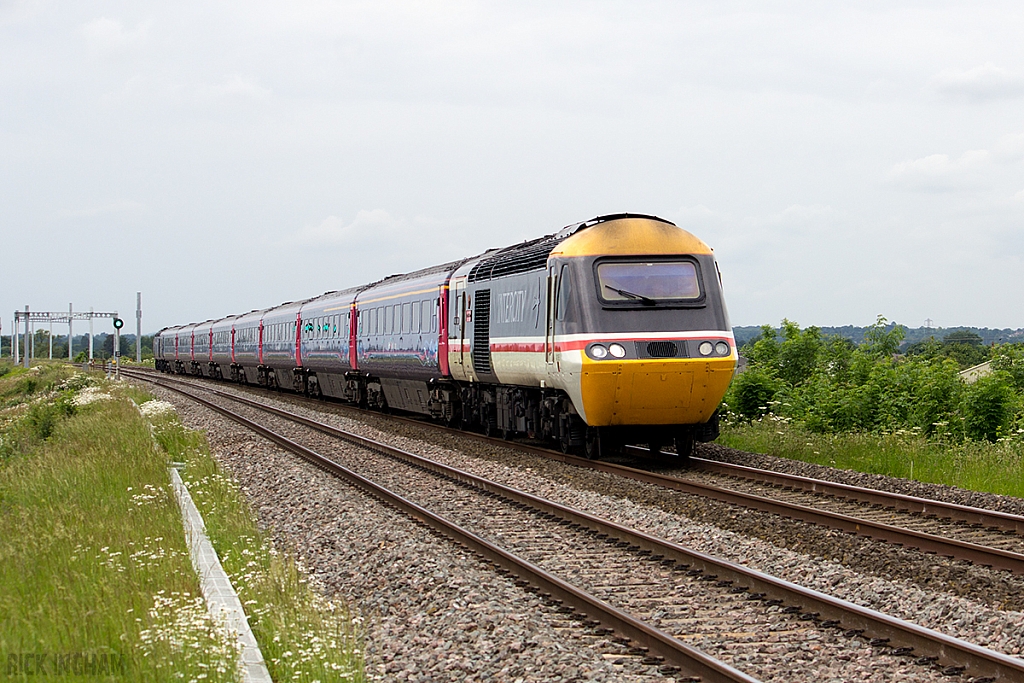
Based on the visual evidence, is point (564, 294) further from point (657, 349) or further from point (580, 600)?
point (580, 600)

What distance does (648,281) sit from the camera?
50.9 feet

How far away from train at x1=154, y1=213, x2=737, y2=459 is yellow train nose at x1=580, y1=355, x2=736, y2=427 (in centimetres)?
2

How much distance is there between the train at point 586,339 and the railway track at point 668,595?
9.41 feet

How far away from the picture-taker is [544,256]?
55.0ft

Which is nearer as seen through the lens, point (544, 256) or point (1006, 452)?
point (1006, 452)

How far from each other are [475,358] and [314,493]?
6.65 metres

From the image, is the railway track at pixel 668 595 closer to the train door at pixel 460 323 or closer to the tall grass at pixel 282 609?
the tall grass at pixel 282 609

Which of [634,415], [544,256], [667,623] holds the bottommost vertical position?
[667,623]

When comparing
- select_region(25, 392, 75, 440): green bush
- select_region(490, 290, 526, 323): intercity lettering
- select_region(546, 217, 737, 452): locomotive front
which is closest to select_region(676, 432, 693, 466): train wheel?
select_region(546, 217, 737, 452): locomotive front

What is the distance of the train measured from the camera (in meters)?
15.1

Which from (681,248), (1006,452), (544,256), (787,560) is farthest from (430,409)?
(787,560)

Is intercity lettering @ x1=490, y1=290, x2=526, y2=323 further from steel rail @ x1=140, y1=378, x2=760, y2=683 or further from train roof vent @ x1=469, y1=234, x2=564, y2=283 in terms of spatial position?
steel rail @ x1=140, y1=378, x2=760, y2=683

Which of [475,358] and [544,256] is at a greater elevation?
[544,256]

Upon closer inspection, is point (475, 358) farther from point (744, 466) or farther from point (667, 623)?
point (667, 623)
